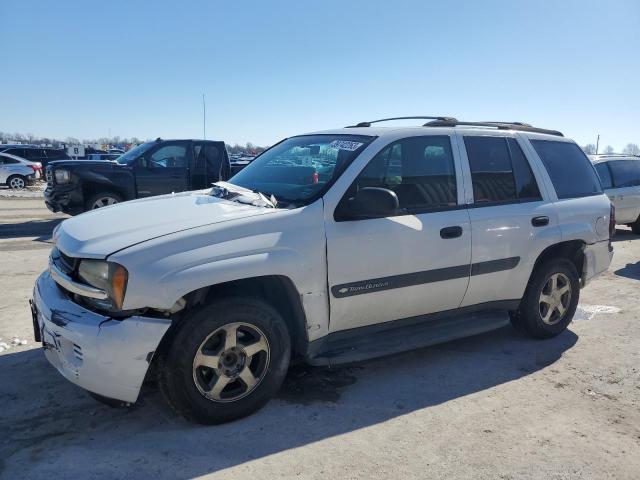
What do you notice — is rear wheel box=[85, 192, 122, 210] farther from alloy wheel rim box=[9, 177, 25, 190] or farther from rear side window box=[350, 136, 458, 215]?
alloy wheel rim box=[9, 177, 25, 190]

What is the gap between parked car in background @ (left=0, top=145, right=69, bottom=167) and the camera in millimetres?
22797

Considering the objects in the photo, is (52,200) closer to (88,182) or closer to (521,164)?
(88,182)

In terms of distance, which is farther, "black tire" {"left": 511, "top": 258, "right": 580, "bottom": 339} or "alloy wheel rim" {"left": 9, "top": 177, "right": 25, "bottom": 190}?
"alloy wheel rim" {"left": 9, "top": 177, "right": 25, "bottom": 190}

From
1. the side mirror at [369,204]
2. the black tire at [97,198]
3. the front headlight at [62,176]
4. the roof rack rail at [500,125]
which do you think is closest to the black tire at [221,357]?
the side mirror at [369,204]

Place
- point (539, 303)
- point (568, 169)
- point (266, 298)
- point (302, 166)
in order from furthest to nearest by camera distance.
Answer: point (568, 169)
point (539, 303)
point (302, 166)
point (266, 298)

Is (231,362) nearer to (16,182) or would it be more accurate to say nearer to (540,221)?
(540,221)

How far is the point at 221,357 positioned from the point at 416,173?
199 cm

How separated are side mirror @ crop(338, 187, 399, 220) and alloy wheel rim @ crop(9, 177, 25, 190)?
69.3 feet

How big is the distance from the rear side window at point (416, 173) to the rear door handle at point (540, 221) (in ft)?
2.93

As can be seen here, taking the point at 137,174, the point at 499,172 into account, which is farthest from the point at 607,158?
the point at 137,174

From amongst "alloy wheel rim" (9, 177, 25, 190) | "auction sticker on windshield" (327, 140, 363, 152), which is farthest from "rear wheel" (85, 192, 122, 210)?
"alloy wheel rim" (9, 177, 25, 190)

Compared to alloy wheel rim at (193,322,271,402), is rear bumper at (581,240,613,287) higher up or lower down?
higher up

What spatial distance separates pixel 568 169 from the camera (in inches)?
195

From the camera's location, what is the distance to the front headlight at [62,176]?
10152mm
